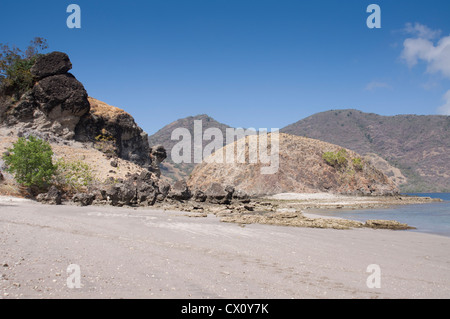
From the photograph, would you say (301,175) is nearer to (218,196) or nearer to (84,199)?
(218,196)

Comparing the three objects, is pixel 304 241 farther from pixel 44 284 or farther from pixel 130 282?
pixel 44 284

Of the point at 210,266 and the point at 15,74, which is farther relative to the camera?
the point at 15,74

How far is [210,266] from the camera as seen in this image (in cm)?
664

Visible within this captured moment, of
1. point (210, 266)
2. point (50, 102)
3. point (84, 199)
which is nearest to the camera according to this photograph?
point (210, 266)

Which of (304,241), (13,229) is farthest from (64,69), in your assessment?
(304,241)

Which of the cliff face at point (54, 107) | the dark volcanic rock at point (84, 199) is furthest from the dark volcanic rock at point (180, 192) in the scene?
the cliff face at point (54, 107)

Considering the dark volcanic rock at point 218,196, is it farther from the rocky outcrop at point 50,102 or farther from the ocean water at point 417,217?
the rocky outcrop at point 50,102

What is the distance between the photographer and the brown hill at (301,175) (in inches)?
2462

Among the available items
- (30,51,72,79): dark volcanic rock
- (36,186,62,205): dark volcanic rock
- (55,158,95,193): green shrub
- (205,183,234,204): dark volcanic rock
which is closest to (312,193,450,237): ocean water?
(205,183,234,204): dark volcanic rock

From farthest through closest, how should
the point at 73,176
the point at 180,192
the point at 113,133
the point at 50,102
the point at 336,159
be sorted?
1. the point at 336,159
2. the point at 113,133
3. the point at 50,102
4. the point at 180,192
5. the point at 73,176

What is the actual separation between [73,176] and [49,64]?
16.7 m

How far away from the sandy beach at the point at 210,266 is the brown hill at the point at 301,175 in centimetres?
5033

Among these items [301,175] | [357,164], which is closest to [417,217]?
[301,175]
